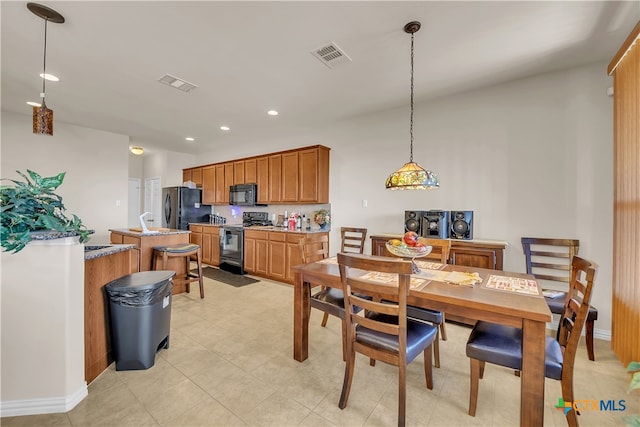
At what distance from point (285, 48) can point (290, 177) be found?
2478mm

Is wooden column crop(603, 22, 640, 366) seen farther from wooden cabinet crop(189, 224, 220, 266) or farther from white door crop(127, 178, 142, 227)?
white door crop(127, 178, 142, 227)

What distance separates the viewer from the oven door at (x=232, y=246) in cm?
496

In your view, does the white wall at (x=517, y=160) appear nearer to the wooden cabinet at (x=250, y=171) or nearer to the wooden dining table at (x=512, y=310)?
the wooden dining table at (x=512, y=310)

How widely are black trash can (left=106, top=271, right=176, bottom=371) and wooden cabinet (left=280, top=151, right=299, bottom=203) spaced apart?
2.83 meters

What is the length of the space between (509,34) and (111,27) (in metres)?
3.22

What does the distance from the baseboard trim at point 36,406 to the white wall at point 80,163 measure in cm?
423

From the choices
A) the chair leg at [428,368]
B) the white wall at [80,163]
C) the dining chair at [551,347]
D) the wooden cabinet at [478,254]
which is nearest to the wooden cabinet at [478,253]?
the wooden cabinet at [478,254]

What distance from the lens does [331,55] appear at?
253 cm

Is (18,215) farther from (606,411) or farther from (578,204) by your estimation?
(578,204)

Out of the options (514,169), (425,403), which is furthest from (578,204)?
(425,403)

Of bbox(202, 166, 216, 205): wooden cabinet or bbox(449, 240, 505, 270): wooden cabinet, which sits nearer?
bbox(449, 240, 505, 270): wooden cabinet

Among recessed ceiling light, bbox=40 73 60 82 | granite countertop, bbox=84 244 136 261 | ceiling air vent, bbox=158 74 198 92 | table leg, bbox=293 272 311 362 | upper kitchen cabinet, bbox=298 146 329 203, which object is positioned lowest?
table leg, bbox=293 272 311 362

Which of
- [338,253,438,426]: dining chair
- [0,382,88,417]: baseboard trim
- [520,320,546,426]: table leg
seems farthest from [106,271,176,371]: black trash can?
[520,320,546,426]: table leg

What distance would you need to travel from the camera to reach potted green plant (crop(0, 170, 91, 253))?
4.78ft
